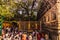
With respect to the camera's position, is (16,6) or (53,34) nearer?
(53,34)

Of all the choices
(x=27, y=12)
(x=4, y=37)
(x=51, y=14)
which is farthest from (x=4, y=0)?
(x=51, y=14)

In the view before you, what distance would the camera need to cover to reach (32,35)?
7.36 feet

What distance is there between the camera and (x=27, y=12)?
7.38 feet

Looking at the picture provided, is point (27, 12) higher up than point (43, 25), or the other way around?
point (27, 12)

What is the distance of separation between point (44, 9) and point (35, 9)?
13 centimetres

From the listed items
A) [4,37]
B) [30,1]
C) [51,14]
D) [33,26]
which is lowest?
[4,37]

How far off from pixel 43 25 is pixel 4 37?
57 cm

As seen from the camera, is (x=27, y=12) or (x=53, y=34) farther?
(x=27, y=12)

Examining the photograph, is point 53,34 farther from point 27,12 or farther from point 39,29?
point 27,12

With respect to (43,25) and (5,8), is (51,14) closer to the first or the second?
(43,25)

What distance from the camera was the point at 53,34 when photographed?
2.10 metres

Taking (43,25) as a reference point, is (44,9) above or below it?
above

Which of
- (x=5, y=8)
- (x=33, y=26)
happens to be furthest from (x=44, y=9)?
(x=5, y=8)

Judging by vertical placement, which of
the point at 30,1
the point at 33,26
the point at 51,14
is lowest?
the point at 33,26
